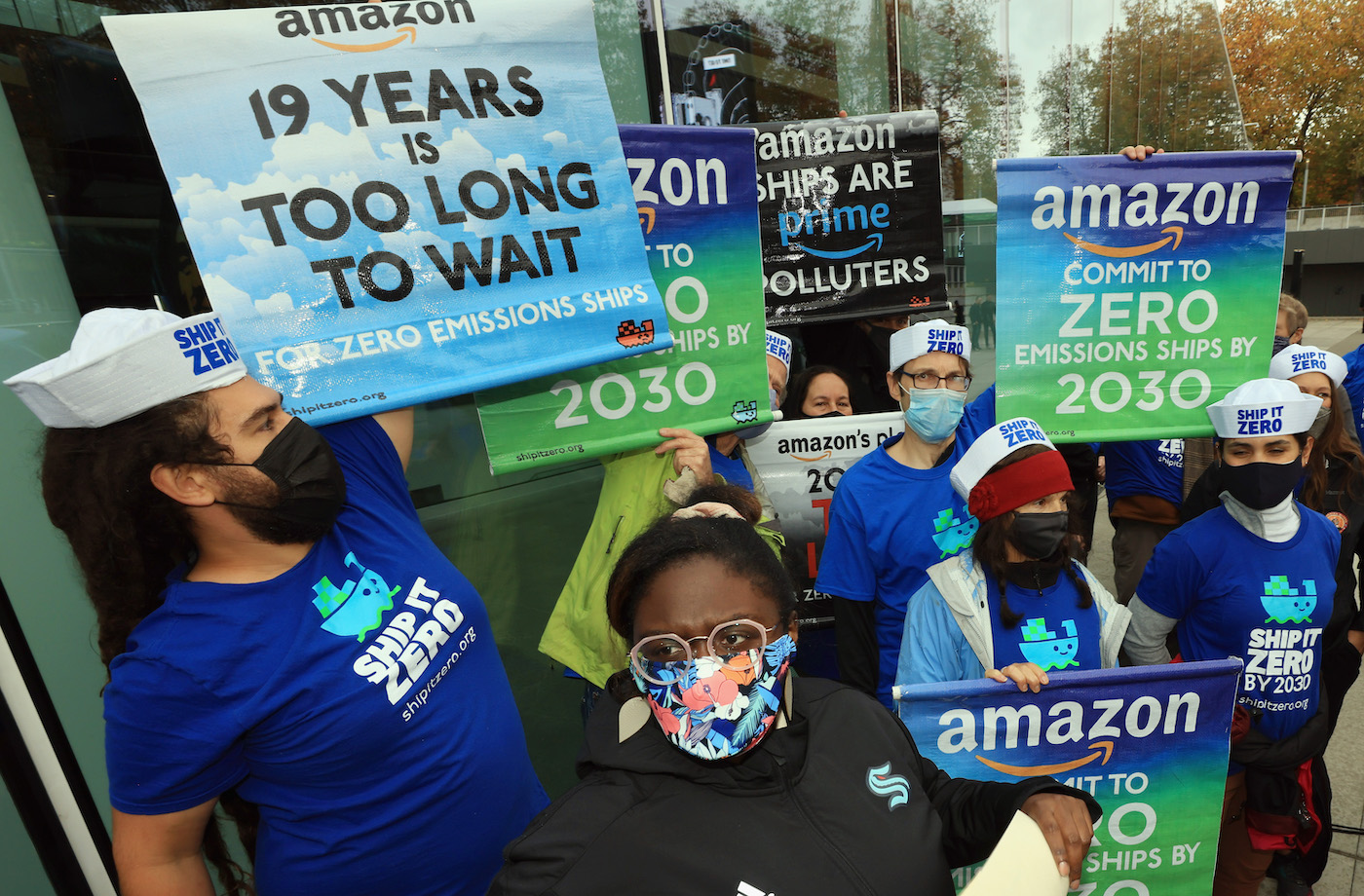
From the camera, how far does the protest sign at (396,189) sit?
1.69 meters

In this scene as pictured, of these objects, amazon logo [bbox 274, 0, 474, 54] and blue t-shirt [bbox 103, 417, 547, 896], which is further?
amazon logo [bbox 274, 0, 474, 54]

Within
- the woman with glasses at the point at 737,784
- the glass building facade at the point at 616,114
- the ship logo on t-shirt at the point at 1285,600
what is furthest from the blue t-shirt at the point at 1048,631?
the glass building facade at the point at 616,114

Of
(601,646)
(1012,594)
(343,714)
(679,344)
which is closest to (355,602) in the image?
(343,714)

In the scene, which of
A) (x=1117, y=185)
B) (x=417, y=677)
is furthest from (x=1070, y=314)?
(x=417, y=677)

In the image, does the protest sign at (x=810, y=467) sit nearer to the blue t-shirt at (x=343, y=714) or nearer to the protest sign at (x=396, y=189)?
the protest sign at (x=396, y=189)

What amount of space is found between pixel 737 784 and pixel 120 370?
131cm

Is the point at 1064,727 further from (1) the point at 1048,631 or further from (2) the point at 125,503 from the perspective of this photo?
(2) the point at 125,503

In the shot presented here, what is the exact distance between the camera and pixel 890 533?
8.43 feet

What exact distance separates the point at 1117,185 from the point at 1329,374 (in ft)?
5.18

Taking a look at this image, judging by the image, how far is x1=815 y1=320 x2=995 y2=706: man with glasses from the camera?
256 centimetres

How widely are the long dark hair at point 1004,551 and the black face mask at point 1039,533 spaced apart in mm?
24

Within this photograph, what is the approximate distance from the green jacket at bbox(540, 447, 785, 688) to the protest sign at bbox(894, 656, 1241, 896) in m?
0.79

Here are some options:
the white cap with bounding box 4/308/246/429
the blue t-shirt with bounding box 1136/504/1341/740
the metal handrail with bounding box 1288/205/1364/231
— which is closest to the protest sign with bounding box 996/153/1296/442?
the blue t-shirt with bounding box 1136/504/1341/740

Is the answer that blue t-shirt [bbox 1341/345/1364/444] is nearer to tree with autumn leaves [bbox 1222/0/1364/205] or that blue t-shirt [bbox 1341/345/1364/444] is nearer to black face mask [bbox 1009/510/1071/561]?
black face mask [bbox 1009/510/1071/561]
